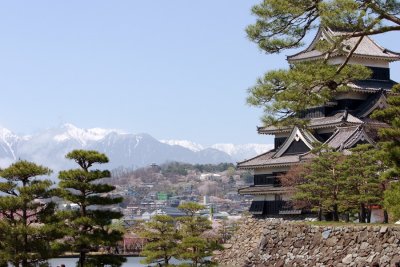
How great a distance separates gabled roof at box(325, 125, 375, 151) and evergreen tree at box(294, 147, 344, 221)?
3.37 metres

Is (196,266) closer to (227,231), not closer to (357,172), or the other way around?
(357,172)

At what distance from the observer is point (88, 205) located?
2320 centimetres

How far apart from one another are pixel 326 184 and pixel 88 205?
11143 millimetres

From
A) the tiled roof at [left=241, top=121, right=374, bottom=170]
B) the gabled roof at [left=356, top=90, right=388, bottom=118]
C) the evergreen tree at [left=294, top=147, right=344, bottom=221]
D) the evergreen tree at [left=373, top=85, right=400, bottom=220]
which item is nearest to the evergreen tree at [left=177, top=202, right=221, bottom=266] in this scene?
the evergreen tree at [left=294, top=147, right=344, bottom=221]

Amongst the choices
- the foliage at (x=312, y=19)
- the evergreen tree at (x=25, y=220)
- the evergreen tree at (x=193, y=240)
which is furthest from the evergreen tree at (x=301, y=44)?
the evergreen tree at (x=193, y=240)

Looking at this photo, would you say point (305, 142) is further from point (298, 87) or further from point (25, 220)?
point (298, 87)

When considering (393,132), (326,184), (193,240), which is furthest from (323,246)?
(393,132)

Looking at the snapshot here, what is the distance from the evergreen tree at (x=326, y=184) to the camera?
3077 cm

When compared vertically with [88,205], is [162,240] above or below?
below

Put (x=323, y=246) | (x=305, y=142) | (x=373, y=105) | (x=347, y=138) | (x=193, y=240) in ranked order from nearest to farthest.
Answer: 1. (x=323, y=246)
2. (x=193, y=240)
3. (x=347, y=138)
4. (x=305, y=142)
5. (x=373, y=105)

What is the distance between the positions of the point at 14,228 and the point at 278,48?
8.65 metres

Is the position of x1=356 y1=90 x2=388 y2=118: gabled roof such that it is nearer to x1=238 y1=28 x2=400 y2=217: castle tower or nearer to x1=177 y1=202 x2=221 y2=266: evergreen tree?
x1=238 y1=28 x2=400 y2=217: castle tower

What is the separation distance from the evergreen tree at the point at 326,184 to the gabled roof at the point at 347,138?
11.0 ft

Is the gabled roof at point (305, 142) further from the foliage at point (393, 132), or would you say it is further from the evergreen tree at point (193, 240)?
the foliage at point (393, 132)
